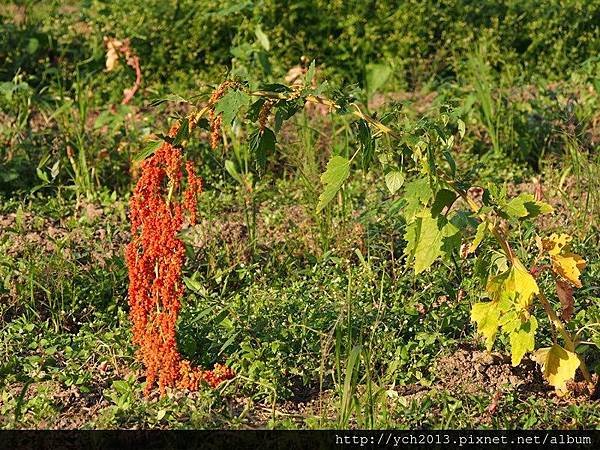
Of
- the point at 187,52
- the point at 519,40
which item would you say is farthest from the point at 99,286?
the point at 519,40

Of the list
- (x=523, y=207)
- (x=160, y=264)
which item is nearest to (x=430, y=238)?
(x=523, y=207)

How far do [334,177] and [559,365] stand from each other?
960 mm

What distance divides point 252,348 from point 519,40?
3462 millimetres

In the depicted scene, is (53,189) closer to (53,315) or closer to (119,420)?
(53,315)

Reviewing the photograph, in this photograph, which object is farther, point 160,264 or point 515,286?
point 160,264

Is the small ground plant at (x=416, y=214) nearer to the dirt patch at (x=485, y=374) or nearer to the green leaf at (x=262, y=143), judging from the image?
the green leaf at (x=262, y=143)

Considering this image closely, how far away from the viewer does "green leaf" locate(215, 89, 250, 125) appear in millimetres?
3662

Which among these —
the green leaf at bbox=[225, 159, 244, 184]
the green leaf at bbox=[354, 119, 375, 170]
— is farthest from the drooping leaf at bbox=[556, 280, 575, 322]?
the green leaf at bbox=[225, 159, 244, 184]

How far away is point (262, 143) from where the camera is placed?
388cm

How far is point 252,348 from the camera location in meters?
4.28

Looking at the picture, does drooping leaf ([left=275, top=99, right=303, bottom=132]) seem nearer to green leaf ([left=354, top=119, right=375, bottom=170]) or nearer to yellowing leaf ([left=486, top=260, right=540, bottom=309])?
green leaf ([left=354, top=119, right=375, bottom=170])

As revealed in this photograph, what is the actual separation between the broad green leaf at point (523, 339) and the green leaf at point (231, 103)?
1.12 metres

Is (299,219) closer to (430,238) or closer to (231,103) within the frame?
(430,238)

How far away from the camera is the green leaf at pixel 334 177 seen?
150 inches
